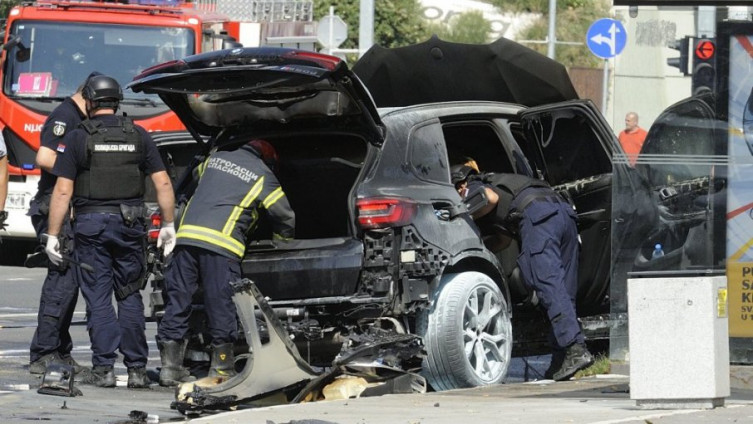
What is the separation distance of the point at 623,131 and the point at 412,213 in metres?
1.44

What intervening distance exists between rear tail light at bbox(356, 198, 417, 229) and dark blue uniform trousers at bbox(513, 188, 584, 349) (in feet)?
3.93

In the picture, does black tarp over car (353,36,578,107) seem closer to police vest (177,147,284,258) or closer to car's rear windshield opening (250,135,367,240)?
car's rear windshield opening (250,135,367,240)

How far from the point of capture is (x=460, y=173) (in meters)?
10.2

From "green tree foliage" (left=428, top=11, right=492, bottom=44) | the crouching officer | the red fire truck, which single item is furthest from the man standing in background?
"green tree foliage" (left=428, top=11, right=492, bottom=44)

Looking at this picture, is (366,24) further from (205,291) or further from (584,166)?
(205,291)

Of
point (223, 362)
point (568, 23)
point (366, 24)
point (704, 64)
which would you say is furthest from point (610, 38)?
point (568, 23)

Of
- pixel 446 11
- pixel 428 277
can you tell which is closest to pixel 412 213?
pixel 428 277

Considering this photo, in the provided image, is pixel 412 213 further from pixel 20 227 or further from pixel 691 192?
pixel 20 227

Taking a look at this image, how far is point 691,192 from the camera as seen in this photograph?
960cm

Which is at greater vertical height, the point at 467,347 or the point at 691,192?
the point at 691,192

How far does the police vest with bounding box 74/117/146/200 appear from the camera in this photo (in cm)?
973

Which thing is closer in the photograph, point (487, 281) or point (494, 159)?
point (487, 281)

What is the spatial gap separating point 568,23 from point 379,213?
43838mm

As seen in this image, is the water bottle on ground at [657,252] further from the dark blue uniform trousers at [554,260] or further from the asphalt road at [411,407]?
the asphalt road at [411,407]
